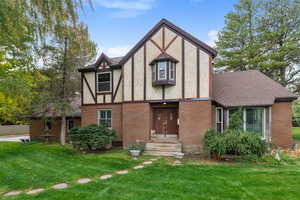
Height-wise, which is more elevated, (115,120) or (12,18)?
(12,18)

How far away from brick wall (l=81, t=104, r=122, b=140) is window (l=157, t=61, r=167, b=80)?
404cm

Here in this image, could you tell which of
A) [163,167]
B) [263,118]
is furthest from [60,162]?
[263,118]

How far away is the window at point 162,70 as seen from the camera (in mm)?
10281

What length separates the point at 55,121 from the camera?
16.4 meters

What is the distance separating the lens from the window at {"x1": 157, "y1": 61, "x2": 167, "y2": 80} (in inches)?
405

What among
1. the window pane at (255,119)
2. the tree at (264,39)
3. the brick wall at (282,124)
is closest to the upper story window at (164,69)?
the window pane at (255,119)

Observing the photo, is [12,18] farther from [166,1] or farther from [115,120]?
[166,1]

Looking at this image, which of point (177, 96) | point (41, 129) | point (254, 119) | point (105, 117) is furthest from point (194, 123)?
point (41, 129)

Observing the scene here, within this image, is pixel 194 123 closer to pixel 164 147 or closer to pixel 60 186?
pixel 164 147

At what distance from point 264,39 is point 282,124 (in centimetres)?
1322

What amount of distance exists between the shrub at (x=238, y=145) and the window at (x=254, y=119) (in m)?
3.40

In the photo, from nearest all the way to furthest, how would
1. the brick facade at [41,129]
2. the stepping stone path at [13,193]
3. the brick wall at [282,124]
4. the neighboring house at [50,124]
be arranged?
the stepping stone path at [13,193]
the brick wall at [282,124]
the neighboring house at [50,124]
the brick facade at [41,129]

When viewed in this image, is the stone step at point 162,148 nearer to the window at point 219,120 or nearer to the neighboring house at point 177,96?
the neighboring house at point 177,96

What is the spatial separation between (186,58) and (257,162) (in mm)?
6582
